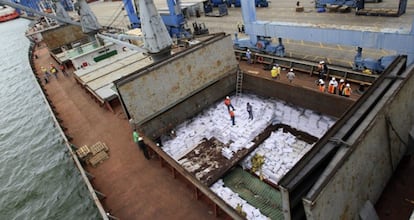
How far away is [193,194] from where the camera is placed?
30.0ft

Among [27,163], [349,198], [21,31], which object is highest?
[21,31]

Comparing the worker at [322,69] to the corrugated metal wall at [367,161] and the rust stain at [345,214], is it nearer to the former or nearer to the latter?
the corrugated metal wall at [367,161]

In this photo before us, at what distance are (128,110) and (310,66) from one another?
406 inches

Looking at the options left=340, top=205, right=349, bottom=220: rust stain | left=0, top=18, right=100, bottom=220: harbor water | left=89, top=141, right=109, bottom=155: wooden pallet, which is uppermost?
left=340, top=205, right=349, bottom=220: rust stain

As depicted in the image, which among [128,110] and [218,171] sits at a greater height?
[128,110]

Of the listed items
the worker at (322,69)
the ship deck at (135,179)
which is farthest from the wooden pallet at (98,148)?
the worker at (322,69)

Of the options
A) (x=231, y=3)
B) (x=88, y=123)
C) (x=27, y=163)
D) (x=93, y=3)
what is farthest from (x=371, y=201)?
(x=93, y=3)

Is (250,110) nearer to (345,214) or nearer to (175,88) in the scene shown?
(175,88)

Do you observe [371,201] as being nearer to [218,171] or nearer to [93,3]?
[218,171]

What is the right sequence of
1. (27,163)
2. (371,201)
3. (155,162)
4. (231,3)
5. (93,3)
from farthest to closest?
(93,3) → (231,3) → (27,163) → (155,162) → (371,201)

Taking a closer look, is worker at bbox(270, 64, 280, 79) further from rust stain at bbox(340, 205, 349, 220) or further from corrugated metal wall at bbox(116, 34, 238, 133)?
rust stain at bbox(340, 205, 349, 220)

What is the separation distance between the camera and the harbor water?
42.8 feet

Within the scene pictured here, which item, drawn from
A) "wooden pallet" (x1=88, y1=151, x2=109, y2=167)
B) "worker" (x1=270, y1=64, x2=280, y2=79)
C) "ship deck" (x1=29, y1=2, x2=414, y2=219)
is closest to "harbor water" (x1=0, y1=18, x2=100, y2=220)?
"ship deck" (x1=29, y1=2, x2=414, y2=219)

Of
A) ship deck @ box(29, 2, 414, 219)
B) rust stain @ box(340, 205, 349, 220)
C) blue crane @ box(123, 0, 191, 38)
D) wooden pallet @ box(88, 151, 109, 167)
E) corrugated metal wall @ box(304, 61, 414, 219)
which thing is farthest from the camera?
blue crane @ box(123, 0, 191, 38)
